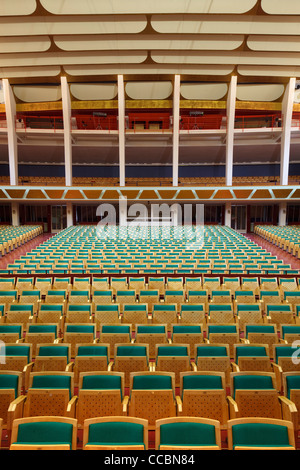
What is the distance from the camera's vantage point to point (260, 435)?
8.45ft

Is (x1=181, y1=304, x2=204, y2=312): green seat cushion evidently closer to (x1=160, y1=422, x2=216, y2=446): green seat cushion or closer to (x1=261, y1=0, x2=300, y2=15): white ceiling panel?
(x1=160, y1=422, x2=216, y2=446): green seat cushion

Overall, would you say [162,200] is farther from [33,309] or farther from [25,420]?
[25,420]

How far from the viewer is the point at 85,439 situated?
2.57m

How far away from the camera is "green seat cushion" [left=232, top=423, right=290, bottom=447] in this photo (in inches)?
101

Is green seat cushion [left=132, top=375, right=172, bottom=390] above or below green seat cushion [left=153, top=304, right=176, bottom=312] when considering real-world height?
above

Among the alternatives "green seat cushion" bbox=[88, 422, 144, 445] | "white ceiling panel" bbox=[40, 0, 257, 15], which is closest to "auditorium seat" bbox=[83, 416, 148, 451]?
"green seat cushion" bbox=[88, 422, 144, 445]

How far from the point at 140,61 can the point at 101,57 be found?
7.61ft

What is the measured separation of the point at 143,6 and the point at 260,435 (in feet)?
56.1

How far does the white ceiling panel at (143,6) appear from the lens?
1409cm

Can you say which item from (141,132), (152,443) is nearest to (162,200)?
(141,132)

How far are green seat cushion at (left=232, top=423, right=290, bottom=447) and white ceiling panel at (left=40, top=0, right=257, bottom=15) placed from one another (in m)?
16.9

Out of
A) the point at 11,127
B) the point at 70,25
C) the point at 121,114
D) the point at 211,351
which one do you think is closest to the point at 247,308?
the point at 211,351

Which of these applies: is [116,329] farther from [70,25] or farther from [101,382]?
[70,25]

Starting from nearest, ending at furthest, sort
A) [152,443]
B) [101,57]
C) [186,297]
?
[152,443], [186,297], [101,57]
